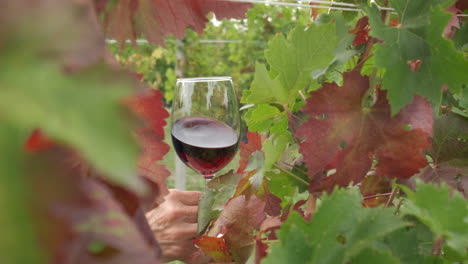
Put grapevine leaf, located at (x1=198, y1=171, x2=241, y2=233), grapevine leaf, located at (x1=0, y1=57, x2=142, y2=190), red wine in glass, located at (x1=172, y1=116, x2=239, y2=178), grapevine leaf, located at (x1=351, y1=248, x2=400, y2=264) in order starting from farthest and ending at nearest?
red wine in glass, located at (x1=172, y1=116, x2=239, y2=178), grapevine leaf, located at (x1=198, y1=171, x2=241, y2=233), grapevine leaf, located at (x1=351, y1=248, x2=400, y2=264), grapevine leaf, located at (x1=0, y1=57, x2=142, y2=190)

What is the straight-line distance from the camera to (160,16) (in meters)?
0.55

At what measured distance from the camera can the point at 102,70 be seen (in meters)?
0.22

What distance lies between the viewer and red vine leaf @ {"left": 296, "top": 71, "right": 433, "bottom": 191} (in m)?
0.56

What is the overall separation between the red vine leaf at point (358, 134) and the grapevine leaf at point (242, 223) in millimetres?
140

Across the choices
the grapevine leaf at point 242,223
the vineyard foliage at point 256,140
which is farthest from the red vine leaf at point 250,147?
the grapevine leaf at point 242,223

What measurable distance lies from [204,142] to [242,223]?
1.74ft

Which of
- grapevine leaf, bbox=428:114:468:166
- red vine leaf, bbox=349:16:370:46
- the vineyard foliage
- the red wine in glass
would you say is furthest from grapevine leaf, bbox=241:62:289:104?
the red wine in glass

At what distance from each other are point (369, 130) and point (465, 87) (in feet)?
1.08

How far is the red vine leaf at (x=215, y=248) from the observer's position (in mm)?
707

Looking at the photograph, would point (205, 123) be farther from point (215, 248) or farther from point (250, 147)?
point (215, 248)

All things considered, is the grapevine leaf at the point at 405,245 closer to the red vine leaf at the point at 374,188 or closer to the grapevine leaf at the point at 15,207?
the red vine leaf at the point at 374,188

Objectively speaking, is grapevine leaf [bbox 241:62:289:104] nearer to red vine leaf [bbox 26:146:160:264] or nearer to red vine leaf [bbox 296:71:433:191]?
red vine leaf [bbox 296:71:433:191]

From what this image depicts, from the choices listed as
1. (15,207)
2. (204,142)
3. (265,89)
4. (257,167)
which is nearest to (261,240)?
(257,167)

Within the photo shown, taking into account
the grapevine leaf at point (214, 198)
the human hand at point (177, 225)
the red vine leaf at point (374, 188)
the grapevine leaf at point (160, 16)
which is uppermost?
the grapevine leaf at point (160, 16)
